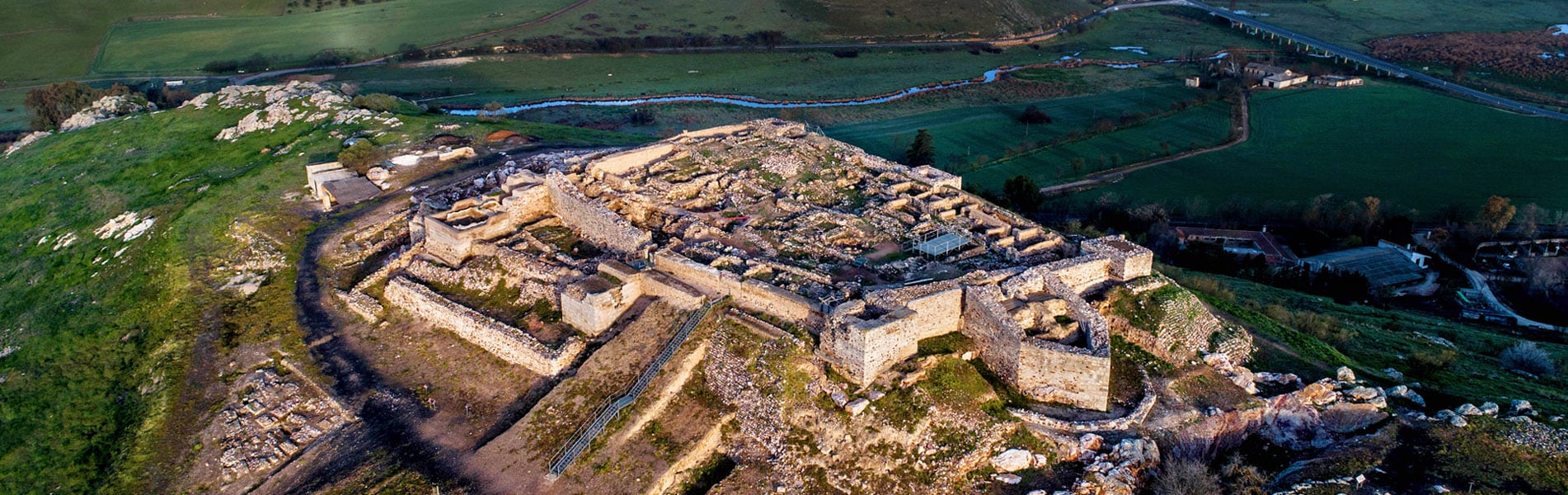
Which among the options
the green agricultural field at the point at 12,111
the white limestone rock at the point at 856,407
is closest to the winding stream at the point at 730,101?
the green agricultural field at the point at 12,111

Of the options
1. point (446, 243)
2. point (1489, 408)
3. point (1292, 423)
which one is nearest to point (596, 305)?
point (446, 243)

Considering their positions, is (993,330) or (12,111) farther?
(12,111)

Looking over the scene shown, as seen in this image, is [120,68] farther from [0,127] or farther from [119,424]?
[119,424]

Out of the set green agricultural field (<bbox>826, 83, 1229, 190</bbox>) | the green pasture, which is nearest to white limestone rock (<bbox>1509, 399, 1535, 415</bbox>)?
the green pasture

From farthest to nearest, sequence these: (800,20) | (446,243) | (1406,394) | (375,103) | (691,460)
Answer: (800,20) < (375,103) < (446,243) < (1406,394) < (691,460)

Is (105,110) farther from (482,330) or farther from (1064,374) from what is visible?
(1064,374)

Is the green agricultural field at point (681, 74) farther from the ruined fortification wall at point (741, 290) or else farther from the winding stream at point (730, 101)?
the ruined fortification wall at point (741, 290)

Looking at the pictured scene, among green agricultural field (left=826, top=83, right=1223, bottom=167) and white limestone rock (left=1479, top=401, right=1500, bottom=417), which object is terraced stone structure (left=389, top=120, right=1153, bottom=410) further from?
green agricultural field (left=826, top=83, right=1223, bottom=167)
